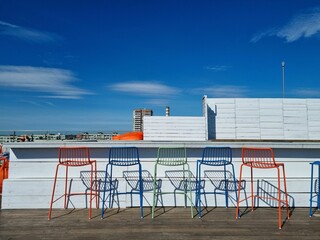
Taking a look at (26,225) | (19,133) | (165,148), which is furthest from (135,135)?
(26,225)

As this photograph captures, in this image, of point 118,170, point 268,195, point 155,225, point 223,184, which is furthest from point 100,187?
point 268,195

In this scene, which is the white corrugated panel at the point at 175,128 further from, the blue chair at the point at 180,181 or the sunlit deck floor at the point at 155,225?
the sunlit deck floor at the point at 155,225

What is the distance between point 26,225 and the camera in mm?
3076

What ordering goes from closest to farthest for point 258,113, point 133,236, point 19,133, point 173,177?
1. point 133,236
2. point 173,177
3. point 19,133
4. point 258,113

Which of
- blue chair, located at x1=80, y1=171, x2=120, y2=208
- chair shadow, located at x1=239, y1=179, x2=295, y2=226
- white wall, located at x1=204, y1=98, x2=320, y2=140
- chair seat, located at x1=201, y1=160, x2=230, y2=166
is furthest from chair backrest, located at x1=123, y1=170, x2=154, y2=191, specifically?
white wall, located at x1=204, y1=98, x2=320, y2=140

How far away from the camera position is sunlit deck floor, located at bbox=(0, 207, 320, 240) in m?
2.79

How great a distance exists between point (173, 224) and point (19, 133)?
26.5 ft

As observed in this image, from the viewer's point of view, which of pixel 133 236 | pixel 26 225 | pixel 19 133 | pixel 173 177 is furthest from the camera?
pixel 19 133

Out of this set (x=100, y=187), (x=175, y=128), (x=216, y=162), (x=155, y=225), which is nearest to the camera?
(x=155, y=225)

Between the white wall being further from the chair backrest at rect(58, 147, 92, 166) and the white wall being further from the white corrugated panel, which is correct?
the chair backrest at rect(58, 147, 92, 166)

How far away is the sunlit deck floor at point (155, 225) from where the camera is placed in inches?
110

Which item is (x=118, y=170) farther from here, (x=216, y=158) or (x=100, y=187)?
(x=216, y=158)

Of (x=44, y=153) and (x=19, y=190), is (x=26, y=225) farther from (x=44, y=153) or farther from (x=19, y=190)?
(x=44, y=153)

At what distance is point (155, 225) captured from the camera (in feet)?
10.2
